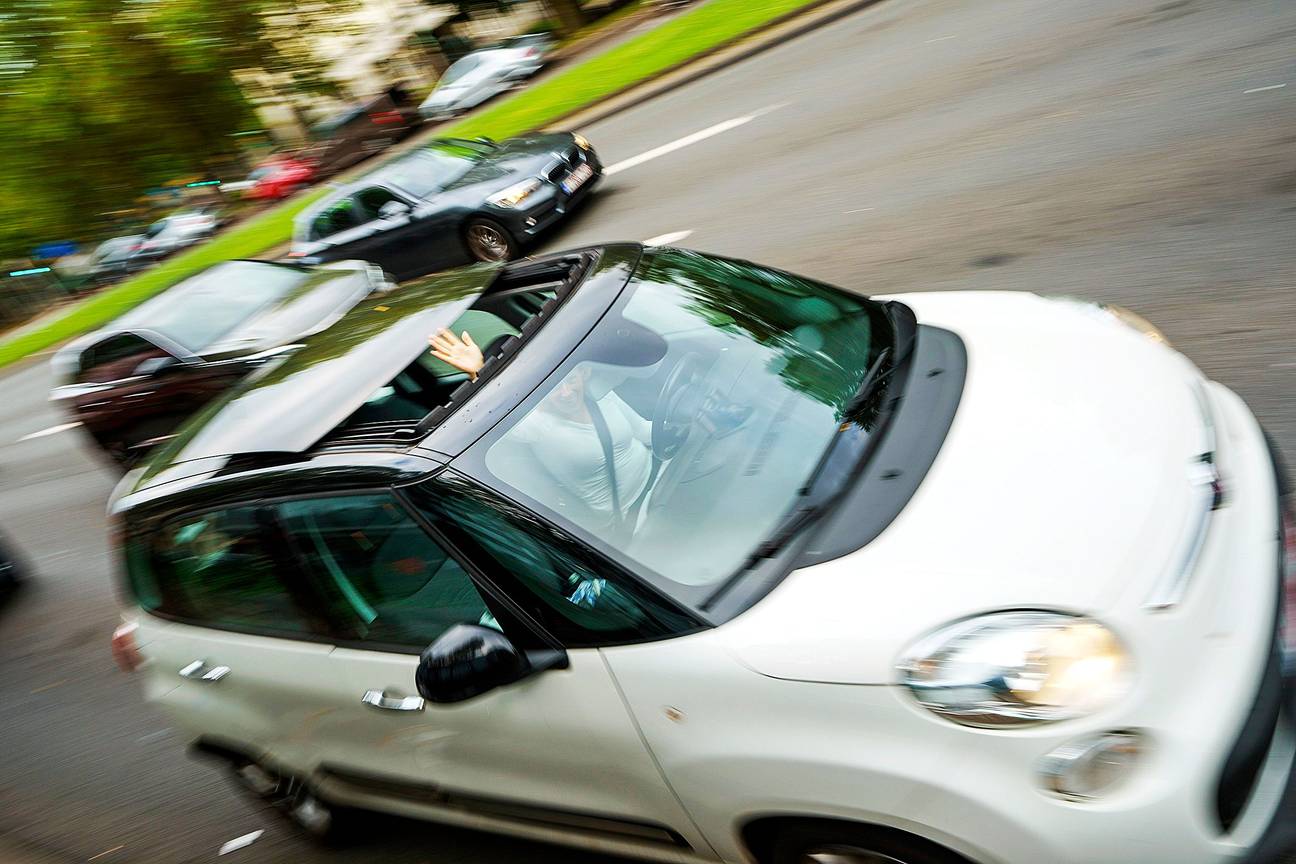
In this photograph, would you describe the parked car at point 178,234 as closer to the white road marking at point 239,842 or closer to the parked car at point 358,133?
the parked car at point 358,133

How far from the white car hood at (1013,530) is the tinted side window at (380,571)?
927 millimetres

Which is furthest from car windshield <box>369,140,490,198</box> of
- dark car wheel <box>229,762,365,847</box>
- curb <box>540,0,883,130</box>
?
dark car wheel <box>229,762,365,847</box>

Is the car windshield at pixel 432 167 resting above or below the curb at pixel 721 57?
above

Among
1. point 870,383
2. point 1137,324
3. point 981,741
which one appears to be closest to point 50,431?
point 870,383

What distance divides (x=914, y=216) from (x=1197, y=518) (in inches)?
223

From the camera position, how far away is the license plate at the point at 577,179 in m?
11.2

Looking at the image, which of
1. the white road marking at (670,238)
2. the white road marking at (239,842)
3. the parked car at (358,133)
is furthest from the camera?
the parked car at (358,133)

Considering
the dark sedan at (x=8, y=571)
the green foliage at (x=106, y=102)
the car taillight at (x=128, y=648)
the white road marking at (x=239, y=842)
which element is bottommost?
the white road marking at (x=239, y=842)

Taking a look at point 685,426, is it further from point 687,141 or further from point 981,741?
point 687,141

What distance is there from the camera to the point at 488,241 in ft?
37.3

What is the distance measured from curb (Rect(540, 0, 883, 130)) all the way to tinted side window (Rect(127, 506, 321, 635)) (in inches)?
489

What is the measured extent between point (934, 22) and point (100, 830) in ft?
38.9

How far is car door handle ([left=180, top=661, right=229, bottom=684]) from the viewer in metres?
3.77

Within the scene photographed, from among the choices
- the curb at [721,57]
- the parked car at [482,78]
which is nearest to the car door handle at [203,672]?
the curb at [721,57]
